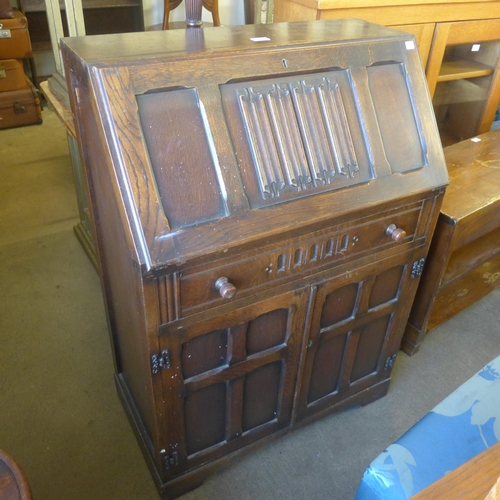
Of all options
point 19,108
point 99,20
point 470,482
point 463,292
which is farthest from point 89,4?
point 470,482

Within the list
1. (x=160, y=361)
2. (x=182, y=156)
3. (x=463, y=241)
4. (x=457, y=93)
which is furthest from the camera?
(x=457, y=93)

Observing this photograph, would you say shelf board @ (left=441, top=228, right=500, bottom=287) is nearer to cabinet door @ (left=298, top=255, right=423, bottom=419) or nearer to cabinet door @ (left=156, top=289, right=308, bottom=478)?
cabinet door @ (left=298, top=255, right=423, bottom=419)

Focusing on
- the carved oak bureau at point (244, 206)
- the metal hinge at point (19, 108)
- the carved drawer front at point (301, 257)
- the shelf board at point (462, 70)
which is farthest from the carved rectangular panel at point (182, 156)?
the metal hinge at point (19, 108)

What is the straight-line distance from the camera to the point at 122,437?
1.57m

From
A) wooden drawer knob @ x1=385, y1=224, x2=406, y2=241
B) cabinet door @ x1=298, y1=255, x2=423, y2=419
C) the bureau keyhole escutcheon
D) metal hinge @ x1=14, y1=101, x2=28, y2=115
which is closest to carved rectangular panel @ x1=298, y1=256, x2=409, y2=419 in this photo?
cabinet door @ x1=298, y1=255, x2=423, y2=419

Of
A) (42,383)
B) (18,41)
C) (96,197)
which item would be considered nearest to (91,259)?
(42,383)

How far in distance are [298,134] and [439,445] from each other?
77cm

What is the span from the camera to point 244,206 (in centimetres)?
96

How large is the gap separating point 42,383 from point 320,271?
120 cm

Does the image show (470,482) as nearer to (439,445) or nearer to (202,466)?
(439,445)

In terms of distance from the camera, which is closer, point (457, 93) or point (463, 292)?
point (463, 292)

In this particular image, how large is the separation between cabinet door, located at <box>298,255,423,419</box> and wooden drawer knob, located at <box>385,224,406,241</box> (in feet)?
0.33

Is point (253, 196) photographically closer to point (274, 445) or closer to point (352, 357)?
point (352, 357)

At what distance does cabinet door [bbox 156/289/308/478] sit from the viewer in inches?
42.9
